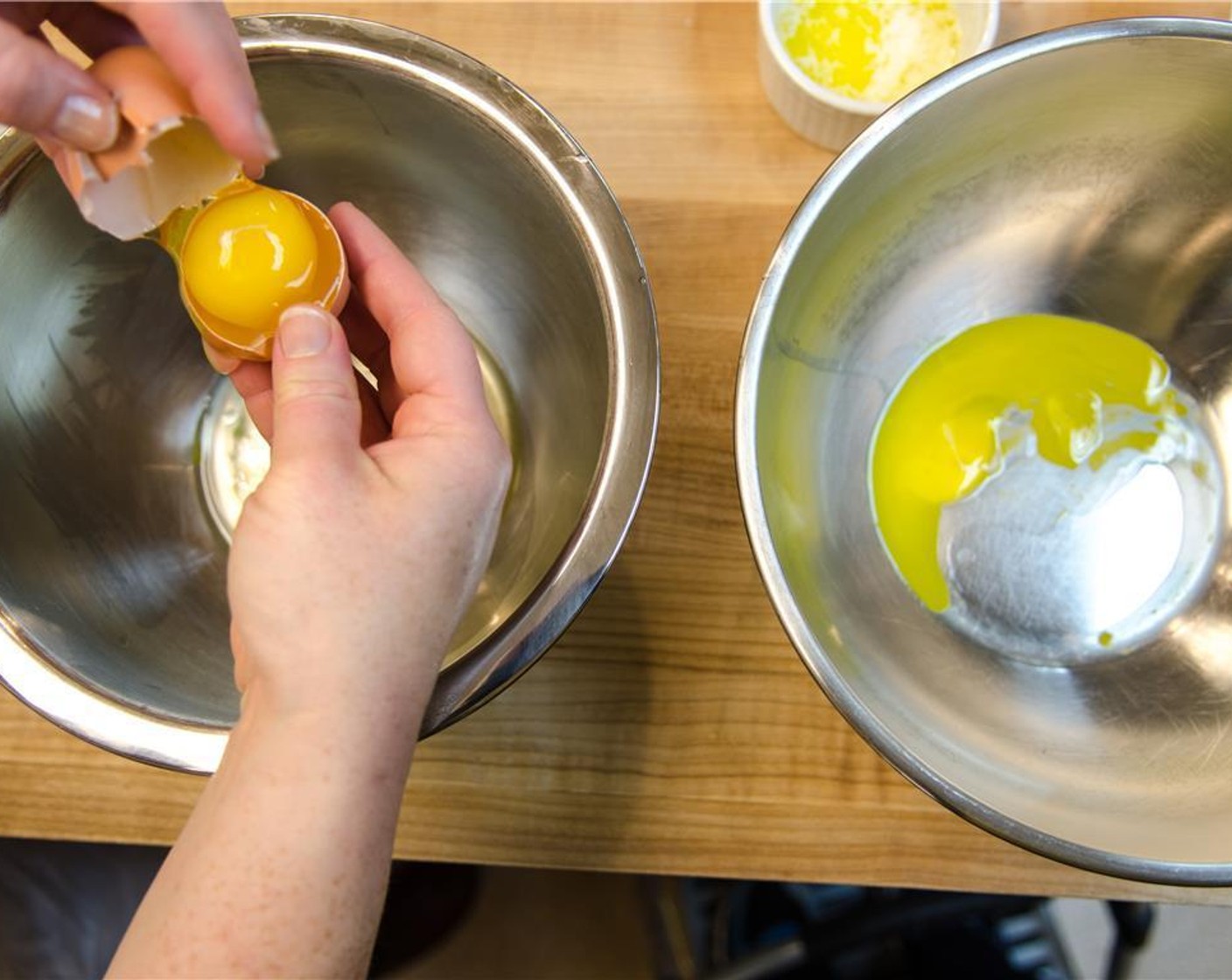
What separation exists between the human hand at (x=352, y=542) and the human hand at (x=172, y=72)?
0.37 ft

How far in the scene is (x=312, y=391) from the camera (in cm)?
54

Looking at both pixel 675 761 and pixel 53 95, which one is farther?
pixel 675 761

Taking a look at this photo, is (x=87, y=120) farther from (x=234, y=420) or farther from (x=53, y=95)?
(x=234, y=420)

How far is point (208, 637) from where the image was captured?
2.56 feet

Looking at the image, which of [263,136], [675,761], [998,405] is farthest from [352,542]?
[998,405]

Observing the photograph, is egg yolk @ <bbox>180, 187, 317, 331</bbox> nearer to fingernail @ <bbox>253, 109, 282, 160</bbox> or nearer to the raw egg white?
fingernail @ <bbox>253, 109, 282, 160</bbox>

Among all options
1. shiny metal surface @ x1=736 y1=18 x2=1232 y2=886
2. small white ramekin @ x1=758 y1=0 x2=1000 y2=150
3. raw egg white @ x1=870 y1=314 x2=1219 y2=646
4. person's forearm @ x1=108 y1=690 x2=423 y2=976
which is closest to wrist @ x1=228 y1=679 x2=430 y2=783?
person's forearm @ x1=108 y1=690 x2=423 y2=976

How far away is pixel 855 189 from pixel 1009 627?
0.38m

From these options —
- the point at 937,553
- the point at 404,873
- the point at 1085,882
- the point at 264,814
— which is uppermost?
the point at 264,814

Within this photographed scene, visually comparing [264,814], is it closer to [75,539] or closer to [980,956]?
[75,539]

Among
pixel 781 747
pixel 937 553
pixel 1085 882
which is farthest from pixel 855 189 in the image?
pixel 1085 882

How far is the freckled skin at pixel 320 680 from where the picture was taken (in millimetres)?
466

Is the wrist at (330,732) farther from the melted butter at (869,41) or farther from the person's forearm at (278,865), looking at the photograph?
the melted butter at (869,41)

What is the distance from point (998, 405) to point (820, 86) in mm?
309
